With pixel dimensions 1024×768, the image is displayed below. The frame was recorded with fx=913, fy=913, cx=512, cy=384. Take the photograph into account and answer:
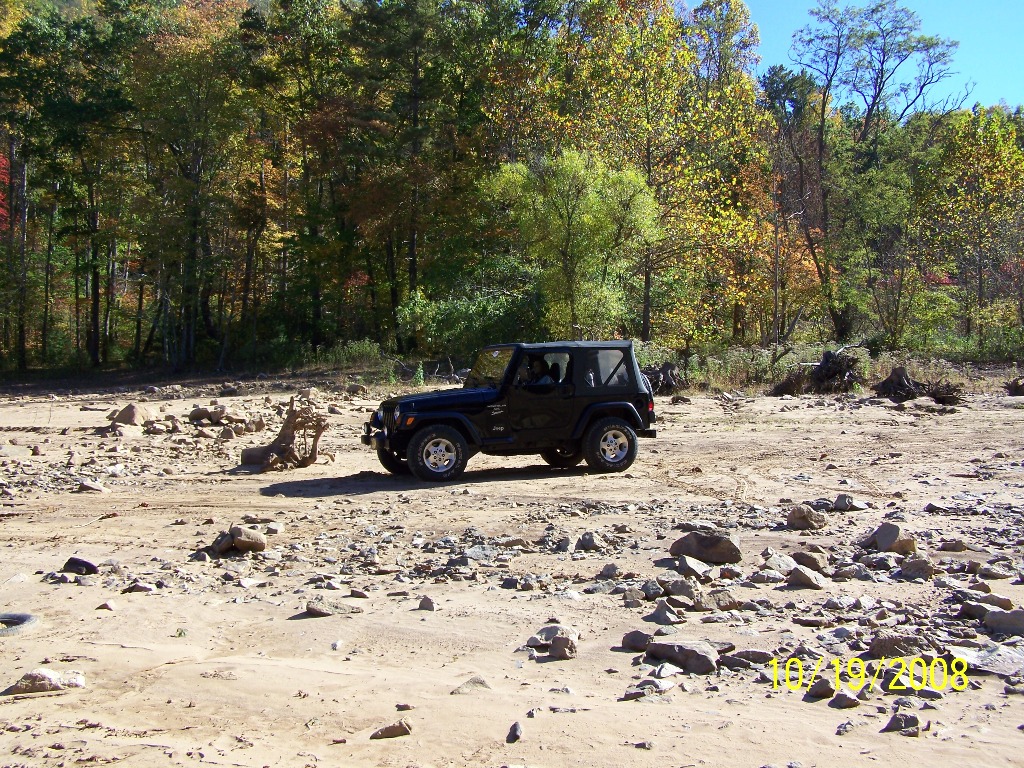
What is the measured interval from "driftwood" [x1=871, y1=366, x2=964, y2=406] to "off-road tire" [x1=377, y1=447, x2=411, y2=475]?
12.9 m

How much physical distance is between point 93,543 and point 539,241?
59.9 feet

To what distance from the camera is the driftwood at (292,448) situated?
1377 cm

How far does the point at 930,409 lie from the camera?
19094mm

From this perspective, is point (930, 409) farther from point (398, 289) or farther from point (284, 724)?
point (398, 289)

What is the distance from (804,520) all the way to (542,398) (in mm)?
4560

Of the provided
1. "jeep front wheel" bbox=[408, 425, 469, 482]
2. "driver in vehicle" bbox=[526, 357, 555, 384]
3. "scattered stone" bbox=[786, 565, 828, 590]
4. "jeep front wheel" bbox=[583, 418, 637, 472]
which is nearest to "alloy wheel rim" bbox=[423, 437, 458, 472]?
"jeep front wheel" bbox=[408, 425, 469, 482]

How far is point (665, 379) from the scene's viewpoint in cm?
2314

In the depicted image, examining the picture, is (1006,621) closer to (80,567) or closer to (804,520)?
(804,520)

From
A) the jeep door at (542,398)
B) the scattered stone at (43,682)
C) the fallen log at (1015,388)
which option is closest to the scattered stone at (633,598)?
the scattered stone at (43,682)

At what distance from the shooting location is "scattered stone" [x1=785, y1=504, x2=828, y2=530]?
8773 mm

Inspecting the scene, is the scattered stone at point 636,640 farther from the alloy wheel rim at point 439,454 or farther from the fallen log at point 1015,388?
the fallen log at point 1015,388

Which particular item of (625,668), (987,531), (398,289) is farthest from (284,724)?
(398,289)

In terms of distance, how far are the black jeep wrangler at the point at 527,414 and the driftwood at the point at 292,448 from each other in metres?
1.73
